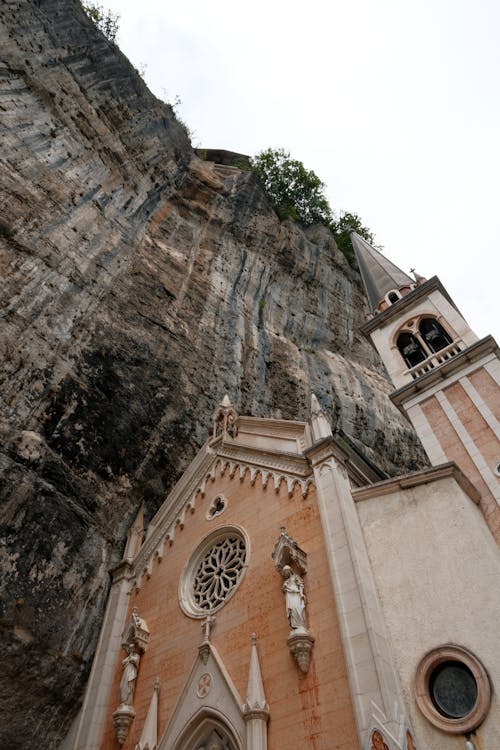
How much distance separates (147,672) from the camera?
1044 cm

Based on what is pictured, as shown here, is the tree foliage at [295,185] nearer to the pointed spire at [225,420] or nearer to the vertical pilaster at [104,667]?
the pointed spire at [225,420]

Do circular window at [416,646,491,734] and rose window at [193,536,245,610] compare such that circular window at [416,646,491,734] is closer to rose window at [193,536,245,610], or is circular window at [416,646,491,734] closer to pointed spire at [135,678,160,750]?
rose window at [193,536,245,610]

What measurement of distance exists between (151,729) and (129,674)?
1373 millimetres

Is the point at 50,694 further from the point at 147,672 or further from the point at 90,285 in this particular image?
the point at 90,285

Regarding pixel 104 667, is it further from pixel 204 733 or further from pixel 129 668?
pixel 204 733

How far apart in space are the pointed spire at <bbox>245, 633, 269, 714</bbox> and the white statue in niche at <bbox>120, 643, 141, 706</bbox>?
11.0 feet

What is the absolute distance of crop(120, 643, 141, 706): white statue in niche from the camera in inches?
396

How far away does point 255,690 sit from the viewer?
8.09 meters

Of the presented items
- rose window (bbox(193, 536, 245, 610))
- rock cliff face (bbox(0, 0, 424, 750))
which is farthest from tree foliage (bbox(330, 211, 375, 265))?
rose window (bbox(193, 536, 245, 610))

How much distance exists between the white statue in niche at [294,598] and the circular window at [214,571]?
169 cm

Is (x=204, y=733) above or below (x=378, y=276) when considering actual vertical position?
below

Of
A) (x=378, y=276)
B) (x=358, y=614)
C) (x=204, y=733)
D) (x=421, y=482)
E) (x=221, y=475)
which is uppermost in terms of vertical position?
(x=378, y=276)

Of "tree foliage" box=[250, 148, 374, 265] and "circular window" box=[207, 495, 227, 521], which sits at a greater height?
"tree foliage" box=[250, 148, 374, 265]

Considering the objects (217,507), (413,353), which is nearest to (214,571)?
(217,507)
